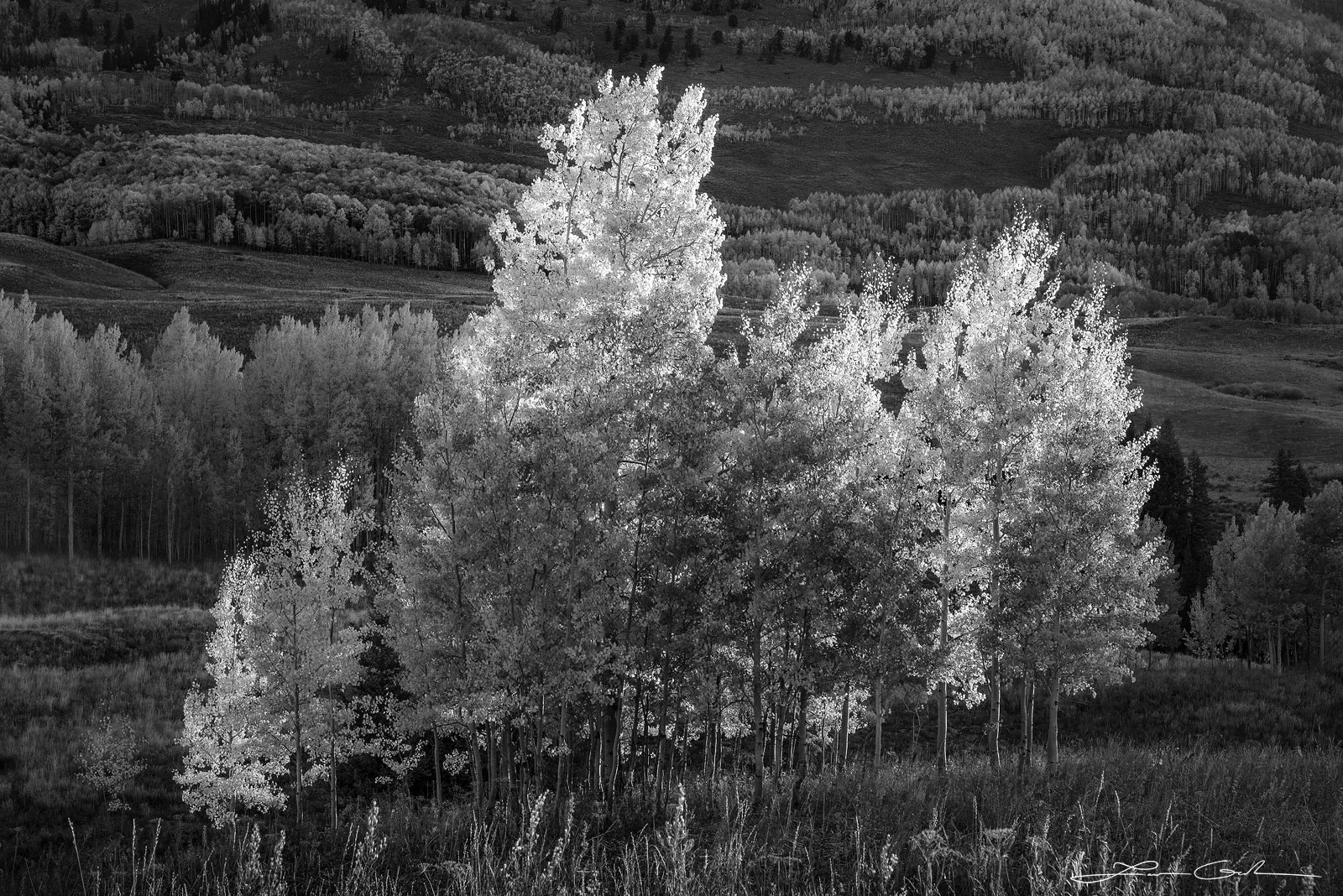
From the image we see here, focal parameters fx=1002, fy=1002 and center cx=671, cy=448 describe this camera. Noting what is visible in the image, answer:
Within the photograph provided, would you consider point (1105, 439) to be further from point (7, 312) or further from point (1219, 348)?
point (1219, 348)

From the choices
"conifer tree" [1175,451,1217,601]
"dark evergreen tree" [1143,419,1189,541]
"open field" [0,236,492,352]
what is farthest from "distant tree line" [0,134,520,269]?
"conifer tree" [1175,451,1217,601]

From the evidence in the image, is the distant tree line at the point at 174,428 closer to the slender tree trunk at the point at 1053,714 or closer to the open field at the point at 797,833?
the open field at the point at 797,833

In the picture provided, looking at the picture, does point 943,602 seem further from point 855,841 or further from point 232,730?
point 232,730

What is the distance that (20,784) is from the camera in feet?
94.7

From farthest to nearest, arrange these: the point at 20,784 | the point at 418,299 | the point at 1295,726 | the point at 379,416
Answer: the point at 418,299 < the point at 379,416 < the point at 1295,726 < the point at 20,784

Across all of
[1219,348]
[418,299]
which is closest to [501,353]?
[418,299]

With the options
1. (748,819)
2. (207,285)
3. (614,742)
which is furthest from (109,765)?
(207,285)

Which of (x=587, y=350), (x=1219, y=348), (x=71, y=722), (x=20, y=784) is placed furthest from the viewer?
(x=1219, y=348)

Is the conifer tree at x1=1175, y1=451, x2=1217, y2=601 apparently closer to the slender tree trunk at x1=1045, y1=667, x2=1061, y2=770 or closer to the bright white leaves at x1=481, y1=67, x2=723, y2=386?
the slender tree trunk at x1=1045, y1=667, x2=1061, y2=770

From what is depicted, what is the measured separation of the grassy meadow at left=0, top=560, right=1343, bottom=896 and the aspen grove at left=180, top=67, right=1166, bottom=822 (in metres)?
1.89

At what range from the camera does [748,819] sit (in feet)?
53.6

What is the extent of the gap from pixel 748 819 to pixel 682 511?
5.17m

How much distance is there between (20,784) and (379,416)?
43582 mm

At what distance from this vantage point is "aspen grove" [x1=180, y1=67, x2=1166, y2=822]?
56.4 ft
